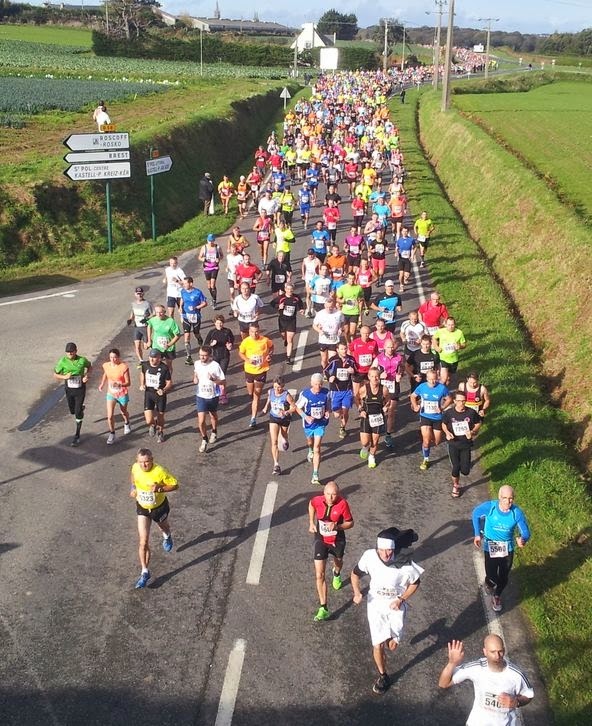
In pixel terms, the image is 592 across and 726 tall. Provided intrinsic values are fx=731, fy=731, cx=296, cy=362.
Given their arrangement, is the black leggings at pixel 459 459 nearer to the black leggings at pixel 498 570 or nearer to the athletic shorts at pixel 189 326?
the black leggings at pixel 498 570

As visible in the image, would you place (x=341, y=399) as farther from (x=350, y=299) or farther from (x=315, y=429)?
(x=350, y=299)

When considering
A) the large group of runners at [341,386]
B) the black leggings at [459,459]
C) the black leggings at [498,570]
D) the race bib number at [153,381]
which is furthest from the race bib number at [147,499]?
the black leggings at [459,459]

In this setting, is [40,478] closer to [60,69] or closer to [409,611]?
[409,611]

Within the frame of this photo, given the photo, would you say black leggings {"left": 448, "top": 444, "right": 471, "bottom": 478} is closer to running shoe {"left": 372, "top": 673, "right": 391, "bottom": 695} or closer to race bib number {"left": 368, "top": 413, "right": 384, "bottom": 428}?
race bib number {"left": 368, "top": 413, "right": 384, "bottom": 428}

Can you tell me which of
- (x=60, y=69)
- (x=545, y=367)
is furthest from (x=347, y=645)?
(x=60, y=69)

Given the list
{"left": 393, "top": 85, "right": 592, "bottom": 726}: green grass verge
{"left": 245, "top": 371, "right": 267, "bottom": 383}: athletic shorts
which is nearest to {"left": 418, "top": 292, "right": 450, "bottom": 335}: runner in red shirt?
{"left": 393, "top": 85, "right": 592, "bottom": 726}: green grass verge
